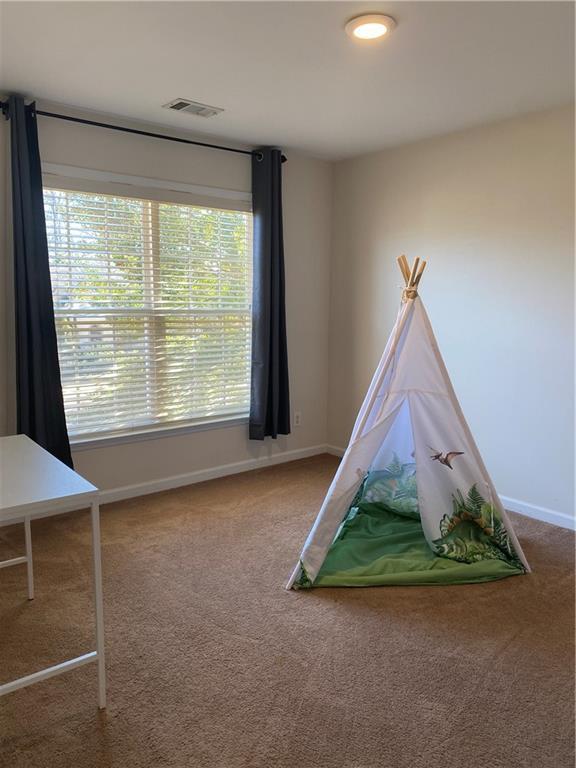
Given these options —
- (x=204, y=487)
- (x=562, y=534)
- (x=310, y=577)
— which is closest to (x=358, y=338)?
(x=204, y=487)

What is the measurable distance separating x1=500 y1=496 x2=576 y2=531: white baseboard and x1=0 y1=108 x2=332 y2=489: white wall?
1.79m

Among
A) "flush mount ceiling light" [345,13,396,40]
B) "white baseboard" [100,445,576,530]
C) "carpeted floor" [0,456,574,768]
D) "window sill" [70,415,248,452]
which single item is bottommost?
"carpeted floor" [0,456,574,768]

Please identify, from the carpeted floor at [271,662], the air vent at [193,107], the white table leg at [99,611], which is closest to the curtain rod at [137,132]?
the air vent at [193,107]

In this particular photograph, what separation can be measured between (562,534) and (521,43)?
2579 mm

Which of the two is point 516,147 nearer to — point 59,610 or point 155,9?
point 155,9

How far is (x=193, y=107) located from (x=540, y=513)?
3.21 metres

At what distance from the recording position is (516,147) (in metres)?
3.57

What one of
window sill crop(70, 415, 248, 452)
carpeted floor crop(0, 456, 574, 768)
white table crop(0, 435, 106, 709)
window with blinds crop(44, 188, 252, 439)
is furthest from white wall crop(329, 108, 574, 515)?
white table crop(0, 435, 106, 709)

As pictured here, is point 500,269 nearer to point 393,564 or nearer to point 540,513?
point 540,513

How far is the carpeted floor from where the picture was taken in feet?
6.02

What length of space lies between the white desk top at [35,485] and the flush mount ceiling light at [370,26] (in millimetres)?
1997

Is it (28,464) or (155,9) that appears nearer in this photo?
(28,464)

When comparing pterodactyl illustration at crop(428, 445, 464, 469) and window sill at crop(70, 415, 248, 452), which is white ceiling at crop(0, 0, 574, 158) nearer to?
pterodactyl illustration at crop(428, 445, 464, 469)

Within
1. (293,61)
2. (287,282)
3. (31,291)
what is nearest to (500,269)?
(287,282)
